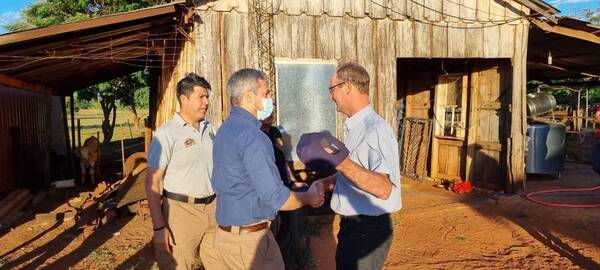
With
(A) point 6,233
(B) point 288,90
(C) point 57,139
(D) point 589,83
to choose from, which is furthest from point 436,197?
(C) point 57,139

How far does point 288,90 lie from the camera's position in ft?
21.4

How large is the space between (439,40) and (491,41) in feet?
3.61

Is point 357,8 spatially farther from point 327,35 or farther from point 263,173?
point 263,173

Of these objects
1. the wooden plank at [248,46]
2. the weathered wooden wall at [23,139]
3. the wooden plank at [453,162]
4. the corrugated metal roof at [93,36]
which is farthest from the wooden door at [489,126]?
the weathered wooden wall at [23,139]

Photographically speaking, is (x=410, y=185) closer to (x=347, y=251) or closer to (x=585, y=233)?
(x=585, y=233)

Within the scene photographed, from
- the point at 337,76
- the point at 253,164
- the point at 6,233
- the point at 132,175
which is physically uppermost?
the point at 337,76

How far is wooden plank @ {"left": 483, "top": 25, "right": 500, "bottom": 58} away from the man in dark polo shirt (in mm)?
6243

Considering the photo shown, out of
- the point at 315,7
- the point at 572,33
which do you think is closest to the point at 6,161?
the point at 315,7

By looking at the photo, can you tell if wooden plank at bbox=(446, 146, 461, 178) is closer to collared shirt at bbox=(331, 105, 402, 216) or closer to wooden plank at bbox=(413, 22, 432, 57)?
wooden plank at bbox=(413, 22, 432, 57)

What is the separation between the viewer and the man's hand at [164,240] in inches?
124

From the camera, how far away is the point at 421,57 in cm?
754

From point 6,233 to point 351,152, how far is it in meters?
6.57

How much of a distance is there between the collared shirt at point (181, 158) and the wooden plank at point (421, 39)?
5175 mm

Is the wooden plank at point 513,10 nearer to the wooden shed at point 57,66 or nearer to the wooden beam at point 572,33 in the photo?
the wooden beam at point 572,33
